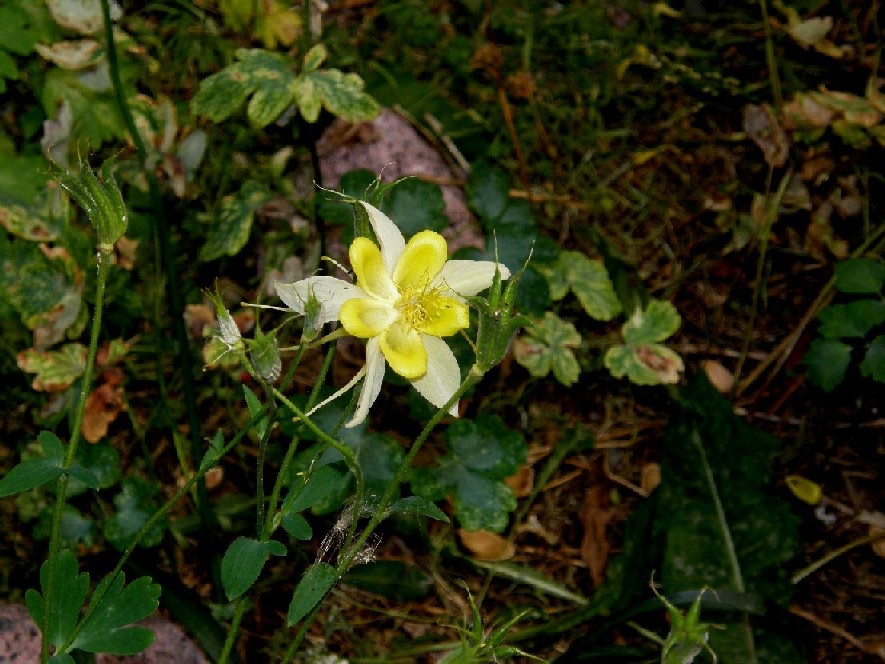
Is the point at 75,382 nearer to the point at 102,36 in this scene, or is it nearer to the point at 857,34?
the point at 102,36

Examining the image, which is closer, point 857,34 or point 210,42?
point 210,42

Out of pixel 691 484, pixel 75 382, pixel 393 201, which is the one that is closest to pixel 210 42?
pixel 393 201

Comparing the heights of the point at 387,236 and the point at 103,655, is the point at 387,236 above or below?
above

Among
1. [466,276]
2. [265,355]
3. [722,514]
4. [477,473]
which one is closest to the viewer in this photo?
[265,355]

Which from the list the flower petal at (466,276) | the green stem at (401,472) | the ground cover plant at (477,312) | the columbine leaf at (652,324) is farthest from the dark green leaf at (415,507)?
the columbine leaf at (652,324)

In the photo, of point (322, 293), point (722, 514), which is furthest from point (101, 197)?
point (722, 514)

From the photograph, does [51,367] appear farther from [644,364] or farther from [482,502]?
[644,364]

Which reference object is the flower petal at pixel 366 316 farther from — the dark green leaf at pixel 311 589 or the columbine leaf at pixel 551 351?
the columbine leaf at pixel 551 351
